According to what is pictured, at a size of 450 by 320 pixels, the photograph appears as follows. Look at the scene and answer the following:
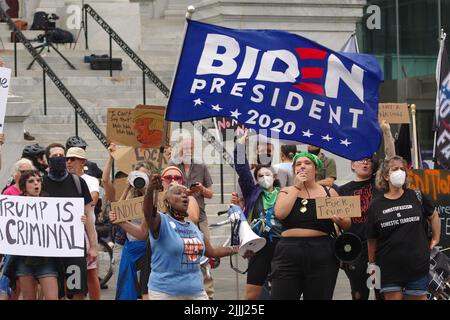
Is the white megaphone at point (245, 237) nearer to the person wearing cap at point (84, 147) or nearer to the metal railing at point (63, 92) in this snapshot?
the person wearing cap at point (84, 147)

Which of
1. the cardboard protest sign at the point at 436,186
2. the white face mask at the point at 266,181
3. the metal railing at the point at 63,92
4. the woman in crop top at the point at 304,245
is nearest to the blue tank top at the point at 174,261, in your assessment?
the woman in crop top at the point at 304,245

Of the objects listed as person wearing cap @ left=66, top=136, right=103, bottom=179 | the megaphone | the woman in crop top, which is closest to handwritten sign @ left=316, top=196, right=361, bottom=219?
the woman in crop top

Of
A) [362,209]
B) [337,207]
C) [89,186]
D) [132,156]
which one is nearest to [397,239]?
[337,207]

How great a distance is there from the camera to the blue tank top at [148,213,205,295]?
1048 centimetres

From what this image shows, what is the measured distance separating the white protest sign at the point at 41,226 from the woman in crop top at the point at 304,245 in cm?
178

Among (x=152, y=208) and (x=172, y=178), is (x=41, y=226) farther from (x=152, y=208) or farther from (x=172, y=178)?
(x=152, y=208)

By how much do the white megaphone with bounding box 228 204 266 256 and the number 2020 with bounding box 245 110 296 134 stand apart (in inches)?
27.9

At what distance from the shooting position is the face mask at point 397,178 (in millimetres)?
12219

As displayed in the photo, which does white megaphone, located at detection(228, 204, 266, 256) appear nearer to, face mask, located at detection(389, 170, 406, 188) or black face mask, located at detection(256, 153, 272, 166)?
A: face mask, located at detection(389, 170, 406, 188)

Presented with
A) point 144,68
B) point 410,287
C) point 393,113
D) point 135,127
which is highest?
point 144,68

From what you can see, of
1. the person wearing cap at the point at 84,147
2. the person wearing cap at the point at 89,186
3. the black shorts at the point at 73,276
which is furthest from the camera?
the person wearing cap at the point at 84,147

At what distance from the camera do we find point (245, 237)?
11.5 m

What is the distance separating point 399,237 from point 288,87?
157cm
